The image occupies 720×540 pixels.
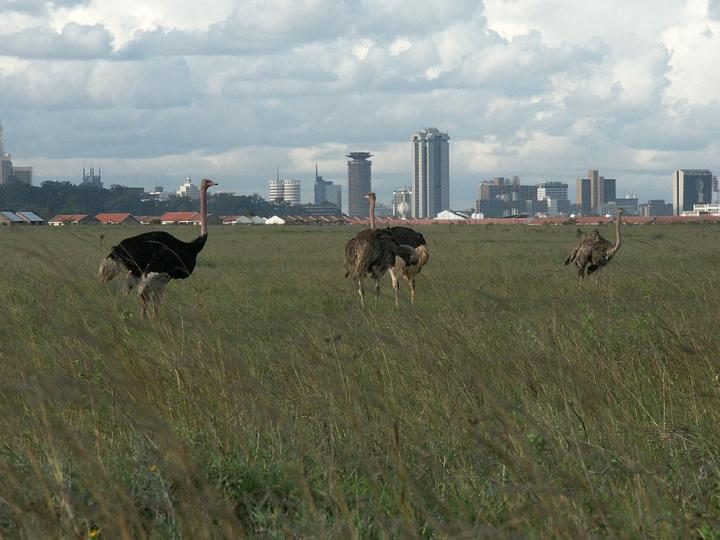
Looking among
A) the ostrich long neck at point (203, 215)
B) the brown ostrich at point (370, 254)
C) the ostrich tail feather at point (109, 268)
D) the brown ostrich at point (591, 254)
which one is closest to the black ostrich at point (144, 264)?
the ostrich tail feather at point (109, 268)

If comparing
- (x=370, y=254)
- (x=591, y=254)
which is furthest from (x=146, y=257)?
(x=591, y=254)

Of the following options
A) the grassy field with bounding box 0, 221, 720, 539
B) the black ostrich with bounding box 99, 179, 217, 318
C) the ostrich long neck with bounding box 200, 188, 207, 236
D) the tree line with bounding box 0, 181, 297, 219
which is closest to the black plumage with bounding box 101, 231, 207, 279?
the black ostrich with bounding box 99, 179, 217, 318

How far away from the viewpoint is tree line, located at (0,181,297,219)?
14275 cm

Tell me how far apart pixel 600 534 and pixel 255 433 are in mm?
2039

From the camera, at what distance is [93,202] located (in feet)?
507

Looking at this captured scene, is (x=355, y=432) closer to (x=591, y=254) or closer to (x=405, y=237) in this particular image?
(x=405, y=237)

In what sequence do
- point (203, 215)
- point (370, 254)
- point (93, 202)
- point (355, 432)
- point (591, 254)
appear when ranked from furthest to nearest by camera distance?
point (93, 202) → point (591, 254) → point (203, 215) → point (370, 254) → point (355, 432)

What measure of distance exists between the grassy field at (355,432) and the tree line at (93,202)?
408 feet

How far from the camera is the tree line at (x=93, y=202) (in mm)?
142750

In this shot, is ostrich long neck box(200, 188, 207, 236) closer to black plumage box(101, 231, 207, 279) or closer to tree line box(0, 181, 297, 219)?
black plumage box(101, 231, 207, 279)

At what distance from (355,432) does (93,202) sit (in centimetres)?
15537

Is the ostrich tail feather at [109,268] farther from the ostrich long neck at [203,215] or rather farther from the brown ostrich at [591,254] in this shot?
the brown ostrich at [591,254]

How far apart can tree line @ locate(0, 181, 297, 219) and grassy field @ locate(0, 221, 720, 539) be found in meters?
124

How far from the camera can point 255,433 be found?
4703 mm
